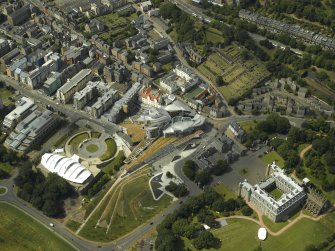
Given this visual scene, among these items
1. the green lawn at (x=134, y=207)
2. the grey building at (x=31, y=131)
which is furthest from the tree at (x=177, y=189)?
the grey building at (x=31, y=131)

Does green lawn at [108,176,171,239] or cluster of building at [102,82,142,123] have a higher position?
cluster of building at [102,82,142,123]

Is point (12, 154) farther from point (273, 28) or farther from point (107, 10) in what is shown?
point (273, 28)

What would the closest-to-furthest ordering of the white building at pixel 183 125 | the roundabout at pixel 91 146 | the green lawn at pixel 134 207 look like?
the green lawn at pixel 134 207, the roundabout at pixel 91 146, the white building at pixel 183 125

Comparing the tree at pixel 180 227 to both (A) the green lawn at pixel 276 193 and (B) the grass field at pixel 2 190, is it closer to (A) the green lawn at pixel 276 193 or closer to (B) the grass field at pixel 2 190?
(A) the green lawn at pixel 276 193

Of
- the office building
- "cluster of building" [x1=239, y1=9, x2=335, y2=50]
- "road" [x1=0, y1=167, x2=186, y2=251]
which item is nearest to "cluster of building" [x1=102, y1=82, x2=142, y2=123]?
the office building

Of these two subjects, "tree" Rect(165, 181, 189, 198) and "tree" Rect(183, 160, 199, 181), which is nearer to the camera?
"tree" Rect(165, 181, 189, 198)

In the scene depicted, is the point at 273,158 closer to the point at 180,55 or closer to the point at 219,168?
the point at 219,168

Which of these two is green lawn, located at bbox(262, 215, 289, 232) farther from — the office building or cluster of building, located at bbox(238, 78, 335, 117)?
the office building
